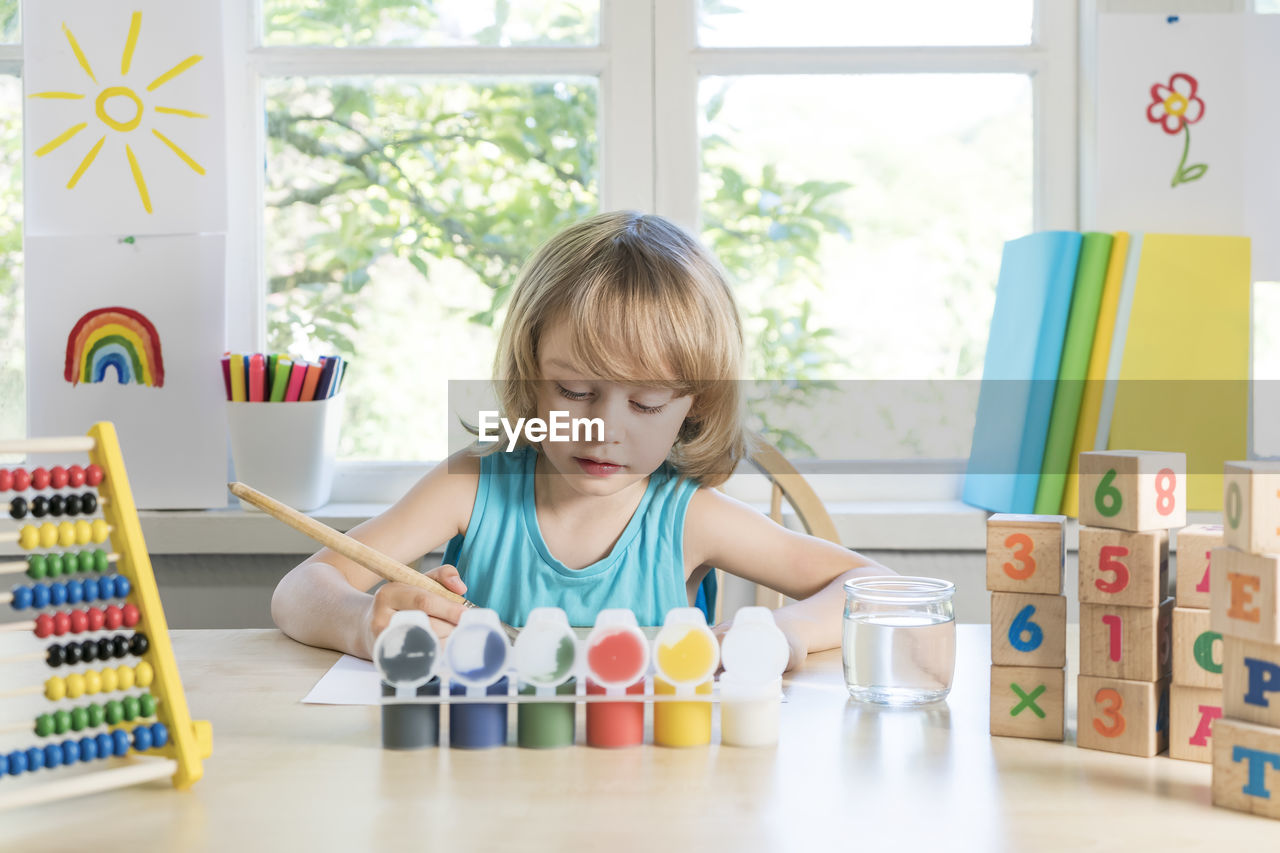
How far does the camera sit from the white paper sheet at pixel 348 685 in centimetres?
81

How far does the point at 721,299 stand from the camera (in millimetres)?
1157

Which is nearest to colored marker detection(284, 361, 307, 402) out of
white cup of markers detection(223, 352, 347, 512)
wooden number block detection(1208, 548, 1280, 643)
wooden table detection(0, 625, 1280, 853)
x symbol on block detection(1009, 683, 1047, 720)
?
white cup of markers detection(223, 352, 347, 512)

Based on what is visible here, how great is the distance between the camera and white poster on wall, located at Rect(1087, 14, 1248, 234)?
1649 mm

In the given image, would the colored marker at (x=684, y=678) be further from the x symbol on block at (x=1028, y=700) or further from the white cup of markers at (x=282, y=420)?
the white cup of markers at (x=282, y=420)

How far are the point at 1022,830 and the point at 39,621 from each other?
61cm

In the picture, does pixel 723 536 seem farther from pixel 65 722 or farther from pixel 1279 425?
pixel 1279 425

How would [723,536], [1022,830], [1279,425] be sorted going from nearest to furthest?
[1022,830] → [723,536] → [1279,425]

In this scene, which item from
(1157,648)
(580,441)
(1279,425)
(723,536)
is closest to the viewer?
(1157,648)

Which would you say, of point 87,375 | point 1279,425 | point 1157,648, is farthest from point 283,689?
point 1279,425

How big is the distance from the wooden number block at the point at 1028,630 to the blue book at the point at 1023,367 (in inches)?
35.5

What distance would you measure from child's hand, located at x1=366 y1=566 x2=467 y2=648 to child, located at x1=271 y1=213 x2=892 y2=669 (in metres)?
0.08

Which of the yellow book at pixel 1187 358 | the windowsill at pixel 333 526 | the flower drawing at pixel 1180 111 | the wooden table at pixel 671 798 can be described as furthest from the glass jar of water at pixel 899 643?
the flower drawing at pixel 1180 111

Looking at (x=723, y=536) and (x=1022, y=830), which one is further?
(x=723, y=536)

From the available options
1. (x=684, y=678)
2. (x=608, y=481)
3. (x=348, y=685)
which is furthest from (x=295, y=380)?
(x=684, y=678)
